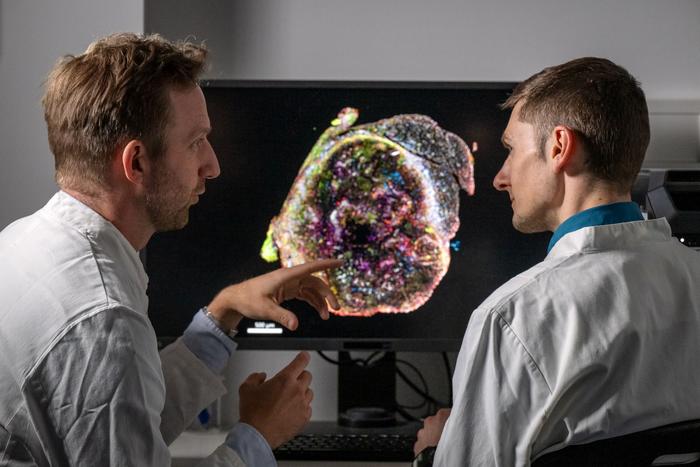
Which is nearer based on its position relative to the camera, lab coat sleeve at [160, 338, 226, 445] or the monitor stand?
lab coat sleeve at [160, 338, 226, 445]

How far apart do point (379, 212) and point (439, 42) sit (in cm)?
61

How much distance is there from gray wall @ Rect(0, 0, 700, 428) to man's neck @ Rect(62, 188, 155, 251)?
1119 mm

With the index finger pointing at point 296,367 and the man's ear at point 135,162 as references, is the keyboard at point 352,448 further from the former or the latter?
the man's ear at point 135,162

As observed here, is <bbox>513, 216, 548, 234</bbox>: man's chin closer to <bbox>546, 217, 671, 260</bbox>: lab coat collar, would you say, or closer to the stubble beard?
<bbox>546, 217, 671, 260</bbox>: lab coat collar

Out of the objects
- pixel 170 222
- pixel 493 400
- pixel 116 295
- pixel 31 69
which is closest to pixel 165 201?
pixel 170 222

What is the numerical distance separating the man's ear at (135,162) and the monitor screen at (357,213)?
0.83 metres

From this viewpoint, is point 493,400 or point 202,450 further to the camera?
point 202,450

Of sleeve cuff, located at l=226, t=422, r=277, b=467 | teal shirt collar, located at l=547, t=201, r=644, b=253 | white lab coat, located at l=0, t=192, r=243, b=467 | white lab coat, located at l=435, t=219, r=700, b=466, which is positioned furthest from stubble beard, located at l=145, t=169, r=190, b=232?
teal shirt collar, located at l=547, t=201, r=644, b=253

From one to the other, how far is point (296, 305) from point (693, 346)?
115 cm

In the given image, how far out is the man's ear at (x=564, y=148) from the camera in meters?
1.50

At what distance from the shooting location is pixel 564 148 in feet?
4.95

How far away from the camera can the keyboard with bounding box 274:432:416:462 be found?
2.00m

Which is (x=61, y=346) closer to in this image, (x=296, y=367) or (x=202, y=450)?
(x=296, y=367)

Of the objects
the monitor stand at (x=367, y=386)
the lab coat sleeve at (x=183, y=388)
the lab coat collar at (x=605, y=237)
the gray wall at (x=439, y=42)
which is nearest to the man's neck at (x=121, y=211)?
the lab coat sleeve at (x=183, y=388)
